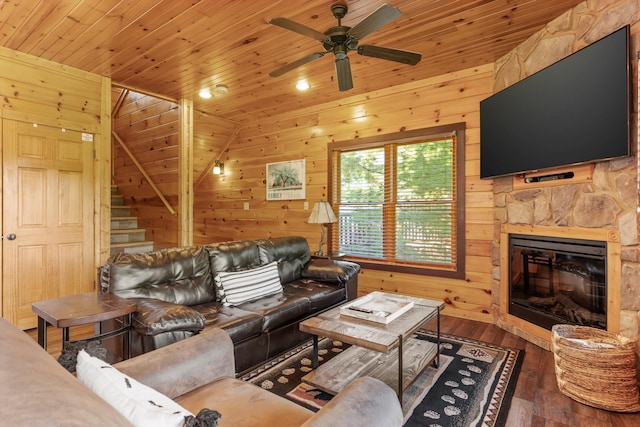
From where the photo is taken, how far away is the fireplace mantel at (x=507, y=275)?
2.41 metres

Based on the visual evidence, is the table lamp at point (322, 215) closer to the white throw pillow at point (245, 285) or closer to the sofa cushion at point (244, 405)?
the white throw pillow at point (245, 285)

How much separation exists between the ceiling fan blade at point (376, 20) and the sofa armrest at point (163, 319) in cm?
212

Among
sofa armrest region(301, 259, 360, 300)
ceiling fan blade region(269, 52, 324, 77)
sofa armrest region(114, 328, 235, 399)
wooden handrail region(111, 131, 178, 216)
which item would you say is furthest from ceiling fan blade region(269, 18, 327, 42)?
wooden handrail region(111, 131, 178, 216)

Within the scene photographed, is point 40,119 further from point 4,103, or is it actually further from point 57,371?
point 57,371

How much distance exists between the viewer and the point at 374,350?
1.83 meters

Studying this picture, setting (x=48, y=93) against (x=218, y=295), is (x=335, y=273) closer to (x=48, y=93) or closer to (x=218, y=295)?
(x=218, y=295)

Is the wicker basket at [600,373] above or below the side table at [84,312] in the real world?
below

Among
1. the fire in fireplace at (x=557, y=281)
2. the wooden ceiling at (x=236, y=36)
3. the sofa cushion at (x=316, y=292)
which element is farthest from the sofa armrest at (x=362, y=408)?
the wooden ceiling at (x=236, y=36)

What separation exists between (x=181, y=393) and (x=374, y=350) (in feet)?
3.21

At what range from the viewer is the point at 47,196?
11.4ft

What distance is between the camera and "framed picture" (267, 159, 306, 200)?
5.12m

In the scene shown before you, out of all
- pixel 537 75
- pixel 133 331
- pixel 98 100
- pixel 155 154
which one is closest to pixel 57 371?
pixel 133 331

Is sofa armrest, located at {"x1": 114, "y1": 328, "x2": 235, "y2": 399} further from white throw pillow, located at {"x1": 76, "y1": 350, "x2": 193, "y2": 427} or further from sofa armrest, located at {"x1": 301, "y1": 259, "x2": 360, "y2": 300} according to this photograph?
sofa armrest, located at {"x1": 301, "y1": 259, "x2": 360, "y2": 300}

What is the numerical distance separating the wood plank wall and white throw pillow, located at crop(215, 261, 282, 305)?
175 cm
